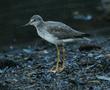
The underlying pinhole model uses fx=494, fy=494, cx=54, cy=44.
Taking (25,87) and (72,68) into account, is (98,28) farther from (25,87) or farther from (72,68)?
(25,87)

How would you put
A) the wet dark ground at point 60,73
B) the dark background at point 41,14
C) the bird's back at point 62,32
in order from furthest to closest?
the dark background at point 41,14 < the bird's back at point 62,32 < the wet dark ground at point 60,73

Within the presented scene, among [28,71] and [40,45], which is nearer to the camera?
[28,71]

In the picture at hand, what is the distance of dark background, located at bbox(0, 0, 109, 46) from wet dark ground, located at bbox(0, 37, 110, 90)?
22.7 feet

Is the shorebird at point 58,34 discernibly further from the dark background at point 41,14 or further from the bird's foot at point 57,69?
the dark background at point 41,14

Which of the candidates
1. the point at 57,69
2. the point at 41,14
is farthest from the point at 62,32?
the point at 41,14

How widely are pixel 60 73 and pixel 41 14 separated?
1298 cm

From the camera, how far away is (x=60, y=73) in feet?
36.4

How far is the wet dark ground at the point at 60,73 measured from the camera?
10209 millimetres

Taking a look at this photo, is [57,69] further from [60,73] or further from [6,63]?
[6,63]

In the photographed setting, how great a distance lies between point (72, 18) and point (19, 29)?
281 centimetres

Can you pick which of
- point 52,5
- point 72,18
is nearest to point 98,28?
point 72,18

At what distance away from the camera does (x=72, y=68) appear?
11359 millimetres

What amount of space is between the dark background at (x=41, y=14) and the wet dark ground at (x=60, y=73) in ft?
22.7

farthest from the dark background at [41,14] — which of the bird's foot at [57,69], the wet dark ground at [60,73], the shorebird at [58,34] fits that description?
the shorebird at [58,34]
